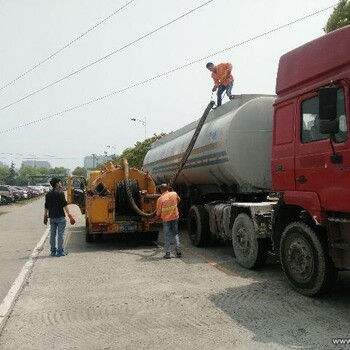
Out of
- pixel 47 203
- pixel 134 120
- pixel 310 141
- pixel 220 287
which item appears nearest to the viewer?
pixel 310 141

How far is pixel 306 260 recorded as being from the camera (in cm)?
589

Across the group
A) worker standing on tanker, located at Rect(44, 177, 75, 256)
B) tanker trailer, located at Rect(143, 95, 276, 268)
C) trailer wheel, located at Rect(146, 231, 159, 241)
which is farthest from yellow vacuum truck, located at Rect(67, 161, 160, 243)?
tanker trailer, located at Rect(143, 95, 276, 268)

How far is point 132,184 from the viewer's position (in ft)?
39.0

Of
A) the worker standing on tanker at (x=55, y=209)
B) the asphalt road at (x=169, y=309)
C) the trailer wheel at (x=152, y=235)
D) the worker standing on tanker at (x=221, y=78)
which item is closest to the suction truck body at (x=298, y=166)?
the asphalt road at (x=169, y=309)

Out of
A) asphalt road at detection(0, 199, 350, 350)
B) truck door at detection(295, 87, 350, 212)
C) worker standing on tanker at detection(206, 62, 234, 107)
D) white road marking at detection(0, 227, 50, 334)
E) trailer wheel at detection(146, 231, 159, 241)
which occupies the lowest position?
white road marking at detection(0, 227, 50, 334)

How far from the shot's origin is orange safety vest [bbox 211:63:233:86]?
11288 mm

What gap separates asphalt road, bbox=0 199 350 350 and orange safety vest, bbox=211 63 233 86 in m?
4.83

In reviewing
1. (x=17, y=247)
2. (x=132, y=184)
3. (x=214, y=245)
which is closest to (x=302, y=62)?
(x=214, y=245)

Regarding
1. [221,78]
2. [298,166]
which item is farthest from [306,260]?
[221,78]

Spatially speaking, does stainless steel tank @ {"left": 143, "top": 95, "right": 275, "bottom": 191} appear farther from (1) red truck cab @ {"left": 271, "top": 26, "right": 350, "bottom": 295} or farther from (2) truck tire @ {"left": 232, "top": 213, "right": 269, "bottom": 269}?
(1) red truck cab @ {"left": 271, "top": 26, "right": 350, "bottom": 295}

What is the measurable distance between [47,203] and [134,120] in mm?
44807

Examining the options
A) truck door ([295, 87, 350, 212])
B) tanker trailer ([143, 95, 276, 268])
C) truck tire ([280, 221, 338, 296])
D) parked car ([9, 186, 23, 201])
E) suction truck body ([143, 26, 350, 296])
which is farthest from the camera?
parked car ([9, 186, 23, 201])

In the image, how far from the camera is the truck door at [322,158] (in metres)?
5.12

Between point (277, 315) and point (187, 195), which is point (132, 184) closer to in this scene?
point (187, 195)
